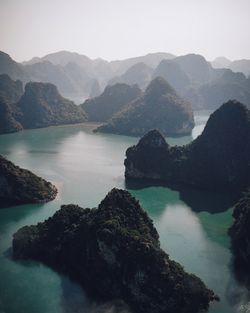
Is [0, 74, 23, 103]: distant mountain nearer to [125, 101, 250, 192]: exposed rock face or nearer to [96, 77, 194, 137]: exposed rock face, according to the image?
[96, 77, 194, 137]: exposed rock face

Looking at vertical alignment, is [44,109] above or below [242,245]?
above

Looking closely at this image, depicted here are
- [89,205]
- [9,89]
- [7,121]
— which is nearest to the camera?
[89,205]

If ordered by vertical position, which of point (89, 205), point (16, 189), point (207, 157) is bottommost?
point (89, 205)

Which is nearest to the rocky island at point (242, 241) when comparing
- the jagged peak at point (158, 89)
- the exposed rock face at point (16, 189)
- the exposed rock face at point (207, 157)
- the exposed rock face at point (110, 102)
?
the exposed rock face at point (207, 157)

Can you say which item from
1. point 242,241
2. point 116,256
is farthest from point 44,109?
point 116,256

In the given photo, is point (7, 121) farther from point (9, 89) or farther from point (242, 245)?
point (242, 245)

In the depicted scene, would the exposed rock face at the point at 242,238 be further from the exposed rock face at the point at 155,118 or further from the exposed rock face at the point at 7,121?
the exposed rock face at the point at 7,121
